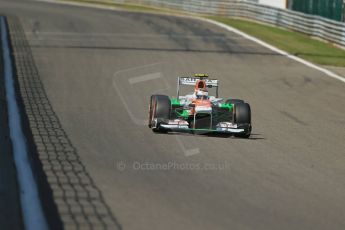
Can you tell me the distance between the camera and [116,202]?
31.5ft

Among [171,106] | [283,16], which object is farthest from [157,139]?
[283,16]

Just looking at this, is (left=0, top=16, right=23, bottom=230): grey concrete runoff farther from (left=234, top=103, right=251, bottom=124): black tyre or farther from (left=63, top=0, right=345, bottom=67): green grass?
(left=63, top=0, right=345, bottom=67): green grass

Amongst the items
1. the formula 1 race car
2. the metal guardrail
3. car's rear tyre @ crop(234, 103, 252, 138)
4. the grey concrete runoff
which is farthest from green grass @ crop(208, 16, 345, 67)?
the grey concrete runoff

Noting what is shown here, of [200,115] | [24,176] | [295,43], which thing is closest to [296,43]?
[295,43]

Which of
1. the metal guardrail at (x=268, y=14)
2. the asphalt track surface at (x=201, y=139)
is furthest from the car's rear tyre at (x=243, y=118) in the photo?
the metal guardrail at (x=268, y=14)

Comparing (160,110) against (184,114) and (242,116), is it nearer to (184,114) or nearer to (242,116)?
(184,114)

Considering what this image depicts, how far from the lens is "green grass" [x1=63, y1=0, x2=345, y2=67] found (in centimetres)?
3056

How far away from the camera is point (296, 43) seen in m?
35.3

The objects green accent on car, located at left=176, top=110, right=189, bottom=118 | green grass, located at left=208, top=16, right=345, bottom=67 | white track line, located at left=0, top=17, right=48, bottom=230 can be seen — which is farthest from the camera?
green grass, located at left=208, top=16, right=345, bottom=67

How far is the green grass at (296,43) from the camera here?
30531 millimetres

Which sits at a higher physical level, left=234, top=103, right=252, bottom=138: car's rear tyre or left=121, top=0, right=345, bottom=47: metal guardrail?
left=234, top=103, right=252, bottom=138: car's rear tyre

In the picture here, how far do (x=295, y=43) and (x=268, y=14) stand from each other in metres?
9.45

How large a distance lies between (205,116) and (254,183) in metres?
3.78

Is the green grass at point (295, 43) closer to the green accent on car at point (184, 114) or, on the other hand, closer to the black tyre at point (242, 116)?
the black tyre at point (242, 116)
